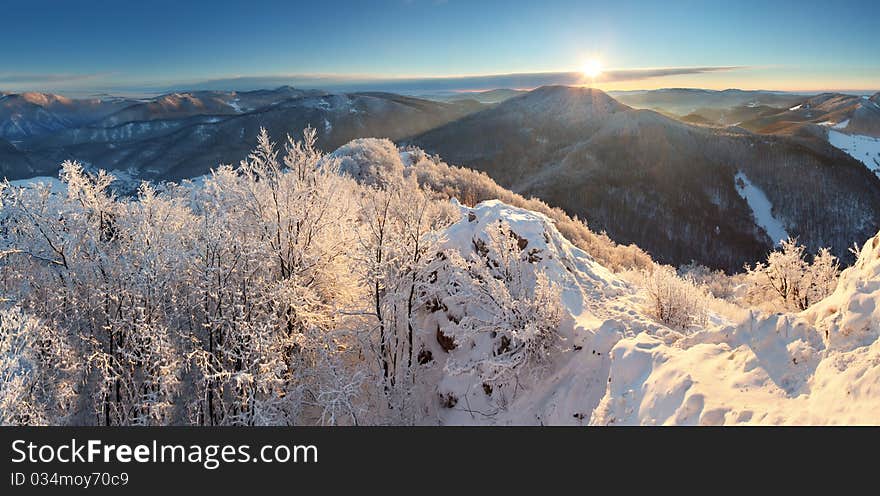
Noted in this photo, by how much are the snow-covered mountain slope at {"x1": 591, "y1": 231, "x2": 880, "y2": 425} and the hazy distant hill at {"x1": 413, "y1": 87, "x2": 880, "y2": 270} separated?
234 ft

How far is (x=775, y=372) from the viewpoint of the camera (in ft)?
28.2

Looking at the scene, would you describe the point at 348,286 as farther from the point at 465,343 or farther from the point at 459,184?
the point at 459,184

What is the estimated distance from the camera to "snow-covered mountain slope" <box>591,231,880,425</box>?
274 inches

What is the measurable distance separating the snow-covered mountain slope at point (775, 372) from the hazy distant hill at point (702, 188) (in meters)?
71.2

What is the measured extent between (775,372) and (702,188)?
10679cm

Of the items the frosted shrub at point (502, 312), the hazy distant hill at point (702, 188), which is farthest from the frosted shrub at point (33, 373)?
the hazy distant hill at point (702, 188)

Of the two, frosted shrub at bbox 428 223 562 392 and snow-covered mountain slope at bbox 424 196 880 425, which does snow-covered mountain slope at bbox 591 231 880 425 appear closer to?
snow-covered mountain slope at bbox 424 196 880 425

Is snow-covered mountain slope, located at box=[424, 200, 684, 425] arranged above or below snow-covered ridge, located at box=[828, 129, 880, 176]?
below

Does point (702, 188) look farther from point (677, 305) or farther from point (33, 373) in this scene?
point (33, 373)


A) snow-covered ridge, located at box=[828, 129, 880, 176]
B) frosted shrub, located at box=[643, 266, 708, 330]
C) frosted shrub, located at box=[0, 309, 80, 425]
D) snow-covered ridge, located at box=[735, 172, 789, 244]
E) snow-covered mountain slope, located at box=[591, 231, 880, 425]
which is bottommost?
snow-covered ridge, located at box=[735, 172, 789, 244]

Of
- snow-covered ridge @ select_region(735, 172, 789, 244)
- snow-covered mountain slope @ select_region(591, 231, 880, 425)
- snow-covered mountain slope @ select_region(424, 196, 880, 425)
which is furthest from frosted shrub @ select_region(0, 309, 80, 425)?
snow-covered ridge @ select_region(735, 172, 789, 244)

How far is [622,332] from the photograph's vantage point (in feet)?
44.5

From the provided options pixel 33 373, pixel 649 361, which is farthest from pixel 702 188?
pixel 33 373

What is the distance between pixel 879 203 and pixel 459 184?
11286 cm
